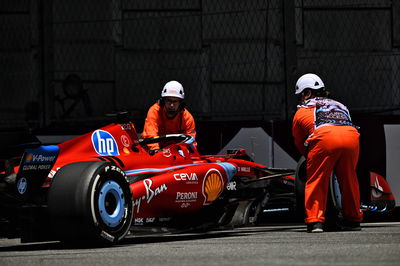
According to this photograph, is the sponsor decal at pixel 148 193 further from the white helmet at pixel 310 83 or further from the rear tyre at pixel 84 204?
the white helmet at pixel 310 83

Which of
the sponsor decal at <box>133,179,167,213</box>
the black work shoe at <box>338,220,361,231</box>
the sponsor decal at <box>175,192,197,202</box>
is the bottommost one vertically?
the black work shoe at <box>338,220,361,231</box>

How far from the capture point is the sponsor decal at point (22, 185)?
7.87m

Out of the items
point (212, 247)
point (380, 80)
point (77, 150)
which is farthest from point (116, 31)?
point (212, 247)

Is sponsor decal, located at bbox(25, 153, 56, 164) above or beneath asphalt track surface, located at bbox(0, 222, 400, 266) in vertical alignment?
above

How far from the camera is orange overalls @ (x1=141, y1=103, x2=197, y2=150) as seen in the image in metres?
11.2

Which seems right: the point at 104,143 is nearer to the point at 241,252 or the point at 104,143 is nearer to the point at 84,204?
the point at 84,204

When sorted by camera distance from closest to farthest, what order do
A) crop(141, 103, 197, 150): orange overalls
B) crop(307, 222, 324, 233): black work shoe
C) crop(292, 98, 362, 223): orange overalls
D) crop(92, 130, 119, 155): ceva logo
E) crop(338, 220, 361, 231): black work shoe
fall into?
crop(92, 130, 119, 155): ceva logo < crop(307, 222, 324, 233): black work shoe < crop(292, 98, 362, 223): orange overalls < crop(338, 220, 361, 231): black work shoe < crop(141, 103, 197, 150): orange overalls

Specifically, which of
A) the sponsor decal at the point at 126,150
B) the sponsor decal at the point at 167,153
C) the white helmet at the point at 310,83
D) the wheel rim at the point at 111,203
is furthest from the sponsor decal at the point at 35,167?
the white helmet at the point at 310,83

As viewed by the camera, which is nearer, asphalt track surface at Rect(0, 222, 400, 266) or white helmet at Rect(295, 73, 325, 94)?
asphalt track surface at Rect(0, 222, 400, 266)

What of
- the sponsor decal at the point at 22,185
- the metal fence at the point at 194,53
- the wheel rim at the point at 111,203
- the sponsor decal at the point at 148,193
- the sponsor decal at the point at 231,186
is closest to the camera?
the wheel rim at the point at 111,203

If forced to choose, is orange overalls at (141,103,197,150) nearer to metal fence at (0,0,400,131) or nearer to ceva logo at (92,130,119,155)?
metal fence at (0,0,400,131)

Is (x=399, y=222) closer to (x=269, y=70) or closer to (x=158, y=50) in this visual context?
(x=269, y=70)

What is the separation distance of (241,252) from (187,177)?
93.2 inches

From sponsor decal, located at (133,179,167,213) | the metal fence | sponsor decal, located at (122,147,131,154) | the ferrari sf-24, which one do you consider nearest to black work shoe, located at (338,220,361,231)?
the ferrari sf-24
